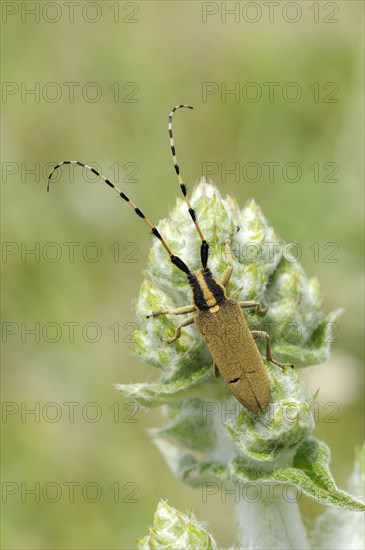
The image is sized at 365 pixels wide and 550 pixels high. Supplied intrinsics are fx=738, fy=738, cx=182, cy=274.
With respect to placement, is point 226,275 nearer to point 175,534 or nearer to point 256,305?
point 256,305

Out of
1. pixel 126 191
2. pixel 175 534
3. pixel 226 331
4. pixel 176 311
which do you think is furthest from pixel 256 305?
pixel 126 191

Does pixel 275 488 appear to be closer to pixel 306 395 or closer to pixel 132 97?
pixel 306 395

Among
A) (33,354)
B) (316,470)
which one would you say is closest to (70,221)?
(33,354)

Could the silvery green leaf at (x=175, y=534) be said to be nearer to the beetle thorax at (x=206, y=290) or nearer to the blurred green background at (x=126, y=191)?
the beetle thorax at (x=206, y=290)

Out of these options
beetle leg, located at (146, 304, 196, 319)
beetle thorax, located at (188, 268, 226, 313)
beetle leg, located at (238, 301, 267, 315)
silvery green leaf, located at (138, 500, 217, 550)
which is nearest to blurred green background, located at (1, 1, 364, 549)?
beetle leg, located at (146, 304, 196, 319)

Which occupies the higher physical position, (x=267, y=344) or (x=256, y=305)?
(x=256, y=305)

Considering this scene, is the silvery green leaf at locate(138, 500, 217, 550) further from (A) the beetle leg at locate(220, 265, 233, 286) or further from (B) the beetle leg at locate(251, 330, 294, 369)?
(A) the beetle leg at locate(220, 265, 233, 286)

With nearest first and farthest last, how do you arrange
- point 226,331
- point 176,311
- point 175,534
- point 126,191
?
point 175,534 → point 226,331 → point 176,311 → point 126,191
